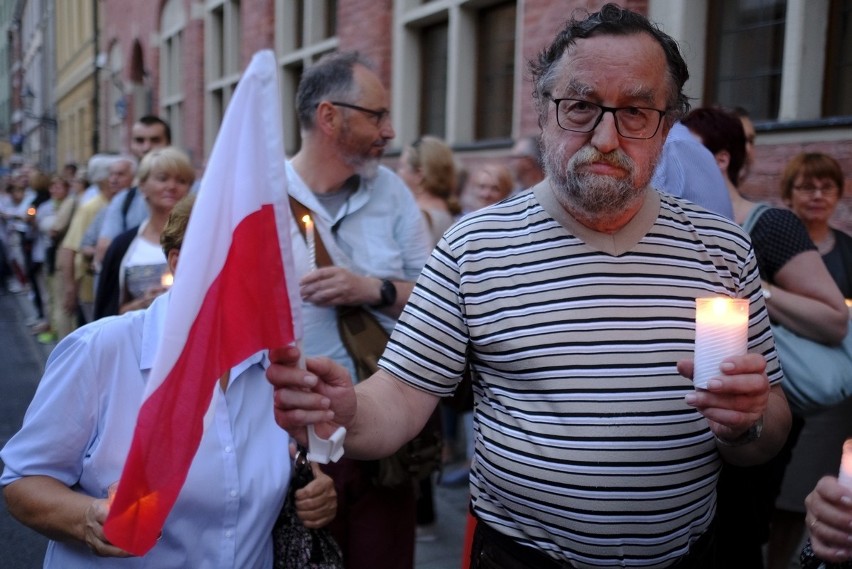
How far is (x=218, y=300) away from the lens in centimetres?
147

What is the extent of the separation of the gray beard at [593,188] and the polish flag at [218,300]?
2.15 ft

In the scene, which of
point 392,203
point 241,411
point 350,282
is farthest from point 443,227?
point 241,411

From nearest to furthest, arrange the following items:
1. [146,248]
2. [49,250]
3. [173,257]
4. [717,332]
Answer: [717,332]
[173,257]
[146,248]
[49,250]

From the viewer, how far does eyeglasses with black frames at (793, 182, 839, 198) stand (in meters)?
3.66

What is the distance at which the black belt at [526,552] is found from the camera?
184 centimetres

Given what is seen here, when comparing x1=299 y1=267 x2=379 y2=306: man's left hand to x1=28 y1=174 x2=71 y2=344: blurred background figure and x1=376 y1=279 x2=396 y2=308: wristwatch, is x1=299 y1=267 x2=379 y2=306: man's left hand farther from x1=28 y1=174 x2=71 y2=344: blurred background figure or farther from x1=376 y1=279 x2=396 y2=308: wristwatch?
x1=28 y1=174 x2=71 y2=344: blurred background figure

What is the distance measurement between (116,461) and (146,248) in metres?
2.00

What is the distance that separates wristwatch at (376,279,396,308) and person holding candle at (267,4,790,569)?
3.38 ft

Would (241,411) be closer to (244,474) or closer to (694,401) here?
(244,474)

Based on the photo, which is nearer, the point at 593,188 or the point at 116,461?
the point at 593,188

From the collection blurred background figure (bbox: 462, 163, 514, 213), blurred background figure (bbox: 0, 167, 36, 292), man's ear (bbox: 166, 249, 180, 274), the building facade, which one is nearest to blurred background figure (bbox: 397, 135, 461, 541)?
blurred background figure (bbox: 462, 163, 514, 213)

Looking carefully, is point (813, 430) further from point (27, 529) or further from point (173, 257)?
point (27, 529)

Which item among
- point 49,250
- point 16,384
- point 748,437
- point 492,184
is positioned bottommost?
point 16,384

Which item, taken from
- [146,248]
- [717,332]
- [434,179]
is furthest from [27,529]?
[717,332]
